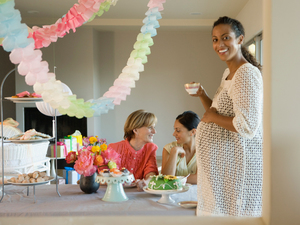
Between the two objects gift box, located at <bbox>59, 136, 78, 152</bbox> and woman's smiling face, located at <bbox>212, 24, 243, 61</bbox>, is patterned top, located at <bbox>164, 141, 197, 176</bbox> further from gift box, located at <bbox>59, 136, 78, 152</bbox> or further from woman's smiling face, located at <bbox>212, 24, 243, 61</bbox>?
gift box, located at <bbox>59, 136, 78, 152</bbox>

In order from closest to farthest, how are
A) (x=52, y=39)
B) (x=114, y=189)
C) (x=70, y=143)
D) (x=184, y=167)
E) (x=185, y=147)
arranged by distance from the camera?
(x=114, y=189)
(x=52, y=39)
(x=184, y=167)
(x=185, y=147)
(x=70, y=143)

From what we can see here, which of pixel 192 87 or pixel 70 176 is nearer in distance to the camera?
pixel 192 87

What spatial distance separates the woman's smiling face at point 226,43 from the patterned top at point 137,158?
1.17 meters

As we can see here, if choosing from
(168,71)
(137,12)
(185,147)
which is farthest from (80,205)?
(168,71)

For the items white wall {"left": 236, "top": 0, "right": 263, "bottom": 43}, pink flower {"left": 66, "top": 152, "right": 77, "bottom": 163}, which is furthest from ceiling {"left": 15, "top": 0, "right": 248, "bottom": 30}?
pink flower {"left": 66, "top": 152, "right": 77, "bottom": 163}

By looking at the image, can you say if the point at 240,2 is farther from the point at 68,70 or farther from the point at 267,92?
the point at 267,92

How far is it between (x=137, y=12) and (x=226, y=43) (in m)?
4.98

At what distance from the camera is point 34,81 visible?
1302 millimetres

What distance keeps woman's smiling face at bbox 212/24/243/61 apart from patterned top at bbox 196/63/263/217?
0.43 feet

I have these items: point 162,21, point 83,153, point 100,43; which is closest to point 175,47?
point 162,21

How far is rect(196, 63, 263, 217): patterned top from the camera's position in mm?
1242

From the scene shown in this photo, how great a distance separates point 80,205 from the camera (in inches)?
60.5

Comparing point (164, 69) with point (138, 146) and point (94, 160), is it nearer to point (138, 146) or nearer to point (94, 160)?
point (138, 146)

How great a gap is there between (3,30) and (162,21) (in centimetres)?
567
